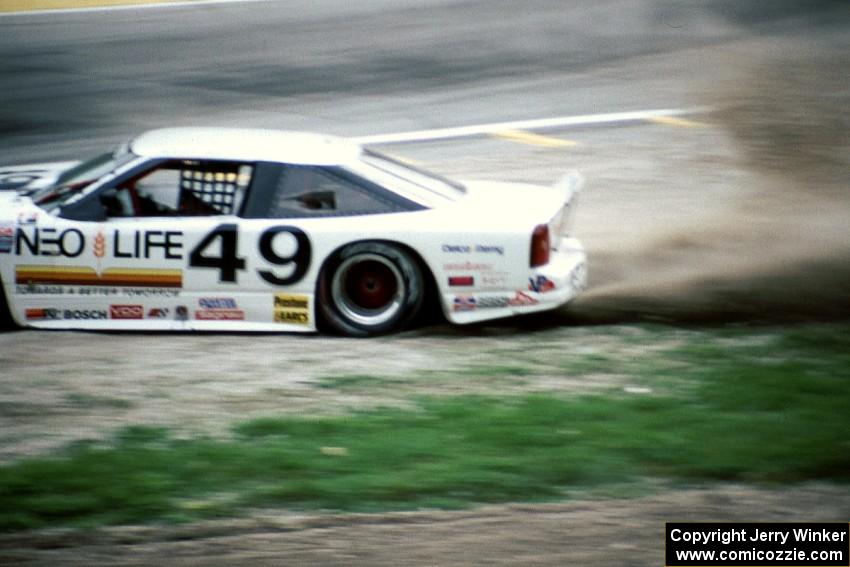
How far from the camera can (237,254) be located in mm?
7703

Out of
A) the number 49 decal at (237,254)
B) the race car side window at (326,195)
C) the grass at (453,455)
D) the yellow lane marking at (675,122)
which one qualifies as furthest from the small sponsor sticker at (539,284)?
the yellow lane marking at (675,122)

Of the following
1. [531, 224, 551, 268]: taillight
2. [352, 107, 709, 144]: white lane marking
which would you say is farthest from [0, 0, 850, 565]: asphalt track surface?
[531, 224, 551, 268]: taillight

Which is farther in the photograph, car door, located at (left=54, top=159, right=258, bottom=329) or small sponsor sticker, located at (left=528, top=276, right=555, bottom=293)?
small sponsor sticker, located at (left=528, top=276, right=555, bottom=293)

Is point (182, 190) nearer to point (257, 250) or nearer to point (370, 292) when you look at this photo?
point (257, 250)

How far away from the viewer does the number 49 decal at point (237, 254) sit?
769 centimetres

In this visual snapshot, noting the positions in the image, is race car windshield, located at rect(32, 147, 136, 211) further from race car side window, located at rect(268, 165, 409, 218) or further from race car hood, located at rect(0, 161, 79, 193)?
race car side window, located at rect(268, 165, 409, 218)

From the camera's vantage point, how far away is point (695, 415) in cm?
635

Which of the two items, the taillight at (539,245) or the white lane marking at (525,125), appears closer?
the taillight at (539,245)

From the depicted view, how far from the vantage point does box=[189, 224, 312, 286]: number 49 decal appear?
7.69 m

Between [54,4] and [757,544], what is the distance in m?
15.6

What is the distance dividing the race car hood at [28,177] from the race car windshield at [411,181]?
2.12 metres

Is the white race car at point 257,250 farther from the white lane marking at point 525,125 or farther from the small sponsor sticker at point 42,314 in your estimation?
the white lane marking at point 525,125

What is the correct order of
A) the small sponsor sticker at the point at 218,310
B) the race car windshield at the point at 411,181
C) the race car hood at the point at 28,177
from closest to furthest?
1. the small sponsor sticker at the point at 218,310
2. the race car windshield at the point at 411,181
3. the race car hood at the point at 28,177

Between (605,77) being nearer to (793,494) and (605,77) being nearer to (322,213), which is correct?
(322,213)
